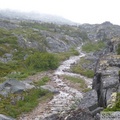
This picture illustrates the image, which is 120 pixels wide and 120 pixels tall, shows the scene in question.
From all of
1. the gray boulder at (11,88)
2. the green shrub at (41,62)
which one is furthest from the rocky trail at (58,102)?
the green shrub at (41,62)

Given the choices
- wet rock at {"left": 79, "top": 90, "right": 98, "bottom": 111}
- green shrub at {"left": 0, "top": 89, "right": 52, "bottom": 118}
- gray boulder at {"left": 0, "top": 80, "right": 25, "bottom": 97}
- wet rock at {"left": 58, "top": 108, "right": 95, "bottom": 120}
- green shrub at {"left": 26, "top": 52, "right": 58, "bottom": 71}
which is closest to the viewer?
wet rock at {"left": 58, "top": 108, "right": 95, "bottom": 120}

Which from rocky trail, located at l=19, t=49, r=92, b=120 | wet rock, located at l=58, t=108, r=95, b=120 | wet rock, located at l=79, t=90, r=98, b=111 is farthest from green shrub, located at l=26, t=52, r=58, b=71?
wet rock, located at l=58, t=108, r=95, b=120

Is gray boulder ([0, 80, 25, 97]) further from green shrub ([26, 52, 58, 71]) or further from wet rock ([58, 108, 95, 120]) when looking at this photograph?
green shrub ([26, 52, 58, 71])

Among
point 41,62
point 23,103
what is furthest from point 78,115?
point 41,62

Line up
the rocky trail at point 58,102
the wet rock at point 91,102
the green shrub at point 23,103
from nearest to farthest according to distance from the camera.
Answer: the wet rock at point 91,102 → the rocky trail at point 58,102 → the green shrub at point 23,103

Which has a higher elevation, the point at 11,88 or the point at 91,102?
the point at 91,102

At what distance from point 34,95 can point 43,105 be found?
10.7 ft

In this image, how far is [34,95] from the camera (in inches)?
1635

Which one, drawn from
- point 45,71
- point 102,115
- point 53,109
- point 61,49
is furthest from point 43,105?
point 61,49

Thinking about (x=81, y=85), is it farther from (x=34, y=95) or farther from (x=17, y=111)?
(x=17, y=111)

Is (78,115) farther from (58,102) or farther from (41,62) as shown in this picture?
(41,62)

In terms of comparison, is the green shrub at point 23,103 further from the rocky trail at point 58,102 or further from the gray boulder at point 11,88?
the gray boulder at point 11,88

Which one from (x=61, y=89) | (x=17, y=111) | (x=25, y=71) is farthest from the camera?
(x=25, y=71)

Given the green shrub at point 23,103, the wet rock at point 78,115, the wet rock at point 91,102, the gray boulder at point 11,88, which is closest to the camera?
the wet rock at point 78,115
